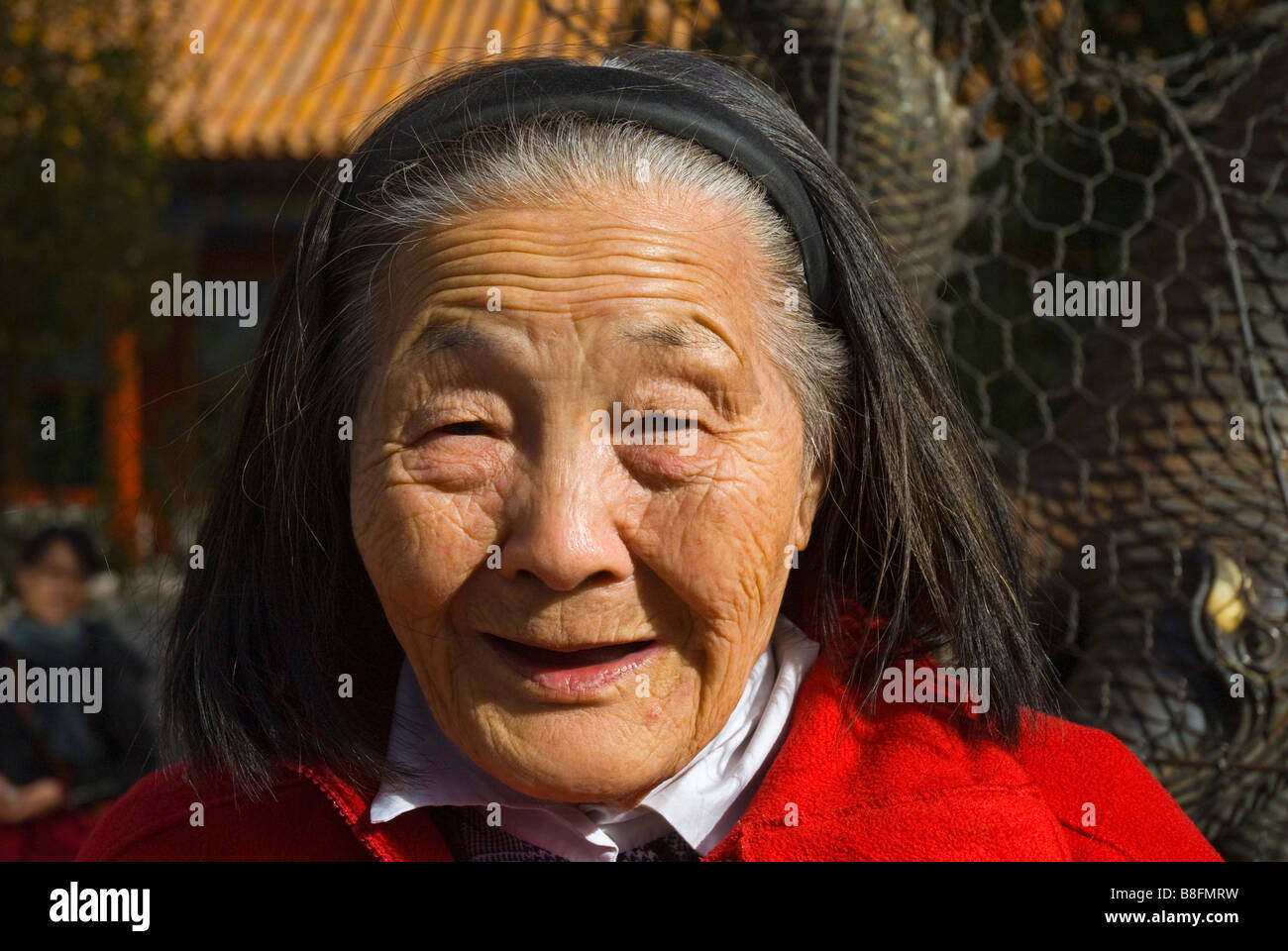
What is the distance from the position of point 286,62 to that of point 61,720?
210 inches

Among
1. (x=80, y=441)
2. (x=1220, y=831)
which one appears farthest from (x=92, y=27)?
(x=1220, y=831)

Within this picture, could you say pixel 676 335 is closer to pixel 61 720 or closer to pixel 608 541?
pixel 608 541

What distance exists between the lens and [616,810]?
1.38 meters

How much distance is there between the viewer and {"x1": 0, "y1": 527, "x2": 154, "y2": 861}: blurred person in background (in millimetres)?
3635

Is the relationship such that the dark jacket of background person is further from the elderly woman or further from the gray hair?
the gray hair

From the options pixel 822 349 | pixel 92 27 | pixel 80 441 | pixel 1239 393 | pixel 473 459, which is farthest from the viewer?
pixel 80 441

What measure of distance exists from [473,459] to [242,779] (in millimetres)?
543

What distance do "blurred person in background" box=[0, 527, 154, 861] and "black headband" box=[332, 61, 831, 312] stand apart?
2.53m

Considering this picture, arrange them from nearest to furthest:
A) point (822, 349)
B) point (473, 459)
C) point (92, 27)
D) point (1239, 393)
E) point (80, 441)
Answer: point (473, 459) → point (822, 349) → point (1239, 393) → point (92, 27) → point (80, 441)

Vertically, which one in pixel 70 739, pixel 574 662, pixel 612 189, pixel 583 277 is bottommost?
pixel 70 739

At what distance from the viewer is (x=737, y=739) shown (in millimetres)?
1438

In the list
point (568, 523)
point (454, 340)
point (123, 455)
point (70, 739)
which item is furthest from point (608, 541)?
point (123, 455)

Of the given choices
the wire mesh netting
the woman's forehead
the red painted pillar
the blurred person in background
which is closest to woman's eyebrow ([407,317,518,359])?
the woman's forehead

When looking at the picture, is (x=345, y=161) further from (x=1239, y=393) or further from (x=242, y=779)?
(x=1239, y=393)
